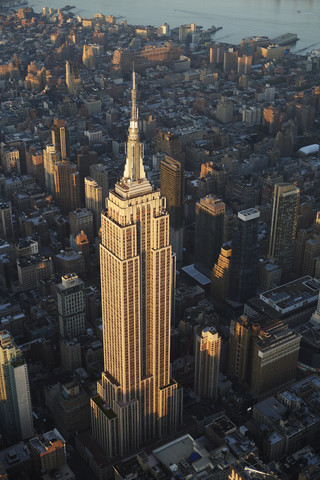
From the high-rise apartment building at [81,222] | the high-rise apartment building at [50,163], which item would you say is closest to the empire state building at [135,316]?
the high-rise apartment building at [81,222]

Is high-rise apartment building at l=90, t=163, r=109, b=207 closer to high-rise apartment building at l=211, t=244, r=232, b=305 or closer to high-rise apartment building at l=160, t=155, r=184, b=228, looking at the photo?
high-rise apartment building at l=160, t=155, r=184, b=228

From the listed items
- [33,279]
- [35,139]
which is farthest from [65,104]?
[33,279]

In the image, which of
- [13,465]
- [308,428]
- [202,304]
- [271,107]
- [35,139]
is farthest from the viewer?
[271,107]

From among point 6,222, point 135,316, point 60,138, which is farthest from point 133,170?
point 60,138

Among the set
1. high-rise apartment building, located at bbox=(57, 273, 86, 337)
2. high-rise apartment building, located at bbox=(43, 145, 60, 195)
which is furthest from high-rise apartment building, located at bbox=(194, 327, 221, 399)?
high-rise apartment building, located at bbox=(43, 145, 60, 195)

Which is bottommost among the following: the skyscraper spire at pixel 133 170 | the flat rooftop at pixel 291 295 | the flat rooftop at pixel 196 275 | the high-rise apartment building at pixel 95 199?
the flat rooftop at pixel 196 275

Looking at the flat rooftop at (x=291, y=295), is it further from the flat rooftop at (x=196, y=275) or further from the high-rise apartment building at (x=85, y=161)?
the high-rise apartment building at (x=85, y=161)

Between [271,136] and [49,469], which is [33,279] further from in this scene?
[271,136]
